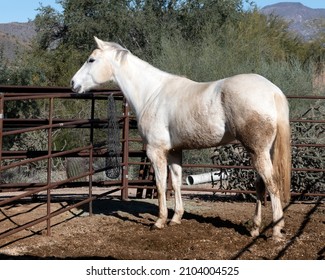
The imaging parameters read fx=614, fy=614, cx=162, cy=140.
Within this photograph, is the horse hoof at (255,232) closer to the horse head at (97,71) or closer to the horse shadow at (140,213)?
the horse shadow at (140,213)

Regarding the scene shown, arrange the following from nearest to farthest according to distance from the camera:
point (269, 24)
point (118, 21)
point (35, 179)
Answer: point (35, 179)
point (118, 21)
point (269, 24)

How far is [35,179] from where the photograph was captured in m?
13.2

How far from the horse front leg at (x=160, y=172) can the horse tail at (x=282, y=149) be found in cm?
121

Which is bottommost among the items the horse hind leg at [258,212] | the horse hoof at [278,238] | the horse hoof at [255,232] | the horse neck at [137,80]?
the horse hoof at [255,232]

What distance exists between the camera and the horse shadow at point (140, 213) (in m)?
6.71

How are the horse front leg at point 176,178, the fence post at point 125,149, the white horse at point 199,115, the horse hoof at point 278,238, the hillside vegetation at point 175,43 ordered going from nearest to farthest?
the white horse at point 199,115 → the horse hoof at point 278,238 → the horse front leg at point 176,178 → the fence post at point 125,149 → the hillside vegetation at point 175,43

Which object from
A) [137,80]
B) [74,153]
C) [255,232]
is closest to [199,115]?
[137,80]

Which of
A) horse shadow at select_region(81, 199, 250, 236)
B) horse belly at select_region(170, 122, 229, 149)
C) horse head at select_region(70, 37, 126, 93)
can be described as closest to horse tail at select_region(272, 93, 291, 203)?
horse belly at select_region(170, 122, 229, 149)

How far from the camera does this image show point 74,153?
7398 millimetres

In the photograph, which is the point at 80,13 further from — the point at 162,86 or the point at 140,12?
the point at 162,86

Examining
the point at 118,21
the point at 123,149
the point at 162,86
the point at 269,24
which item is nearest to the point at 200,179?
the point at 123,149

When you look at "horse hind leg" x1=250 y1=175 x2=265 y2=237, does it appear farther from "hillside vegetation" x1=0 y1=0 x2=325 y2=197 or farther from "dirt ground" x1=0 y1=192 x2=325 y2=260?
"hillside vegetation" x1=0 y1=0 x2=325 y2=197

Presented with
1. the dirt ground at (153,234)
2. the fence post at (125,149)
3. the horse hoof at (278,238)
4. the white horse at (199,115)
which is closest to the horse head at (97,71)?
the white horse at (199,115)

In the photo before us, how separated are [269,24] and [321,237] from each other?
24949 mm
